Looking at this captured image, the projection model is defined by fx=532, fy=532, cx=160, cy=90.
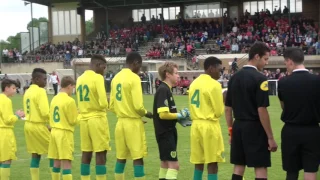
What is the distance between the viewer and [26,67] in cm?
5262

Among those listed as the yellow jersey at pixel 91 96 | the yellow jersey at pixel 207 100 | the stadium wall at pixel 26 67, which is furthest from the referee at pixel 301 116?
the stadium wall at pixel 26 67

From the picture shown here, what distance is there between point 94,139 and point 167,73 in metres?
1.59

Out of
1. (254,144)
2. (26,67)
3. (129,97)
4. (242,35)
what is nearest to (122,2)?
(26,67)

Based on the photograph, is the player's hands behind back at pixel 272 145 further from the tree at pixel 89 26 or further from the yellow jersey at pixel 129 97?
the tree at pixel 89 26

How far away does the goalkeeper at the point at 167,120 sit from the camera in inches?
315

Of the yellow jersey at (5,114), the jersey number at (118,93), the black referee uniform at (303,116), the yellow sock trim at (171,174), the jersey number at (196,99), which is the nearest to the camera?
the black referee uniform at (303,116)

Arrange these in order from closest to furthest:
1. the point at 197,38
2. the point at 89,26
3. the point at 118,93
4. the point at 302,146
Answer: the point at 302,146, the point at 118,93, the point at 197,38, the point at 89,26

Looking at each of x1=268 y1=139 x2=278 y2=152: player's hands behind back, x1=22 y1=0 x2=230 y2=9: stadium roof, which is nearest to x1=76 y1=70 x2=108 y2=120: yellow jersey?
x1=268 y1=139 x2=278 y2=152: player's hands behind back

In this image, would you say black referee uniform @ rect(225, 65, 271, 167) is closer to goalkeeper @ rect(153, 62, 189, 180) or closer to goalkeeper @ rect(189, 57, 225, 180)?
goalkeeper @ rect(189, 57, 225, 180)

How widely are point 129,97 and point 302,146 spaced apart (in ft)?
9.15

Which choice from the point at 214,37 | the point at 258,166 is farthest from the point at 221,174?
the point at 214,37

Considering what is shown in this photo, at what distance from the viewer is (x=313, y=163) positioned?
677 cm

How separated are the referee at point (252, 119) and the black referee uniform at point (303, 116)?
28cm

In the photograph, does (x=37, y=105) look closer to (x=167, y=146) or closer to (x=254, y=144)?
(x=167, y=146)
